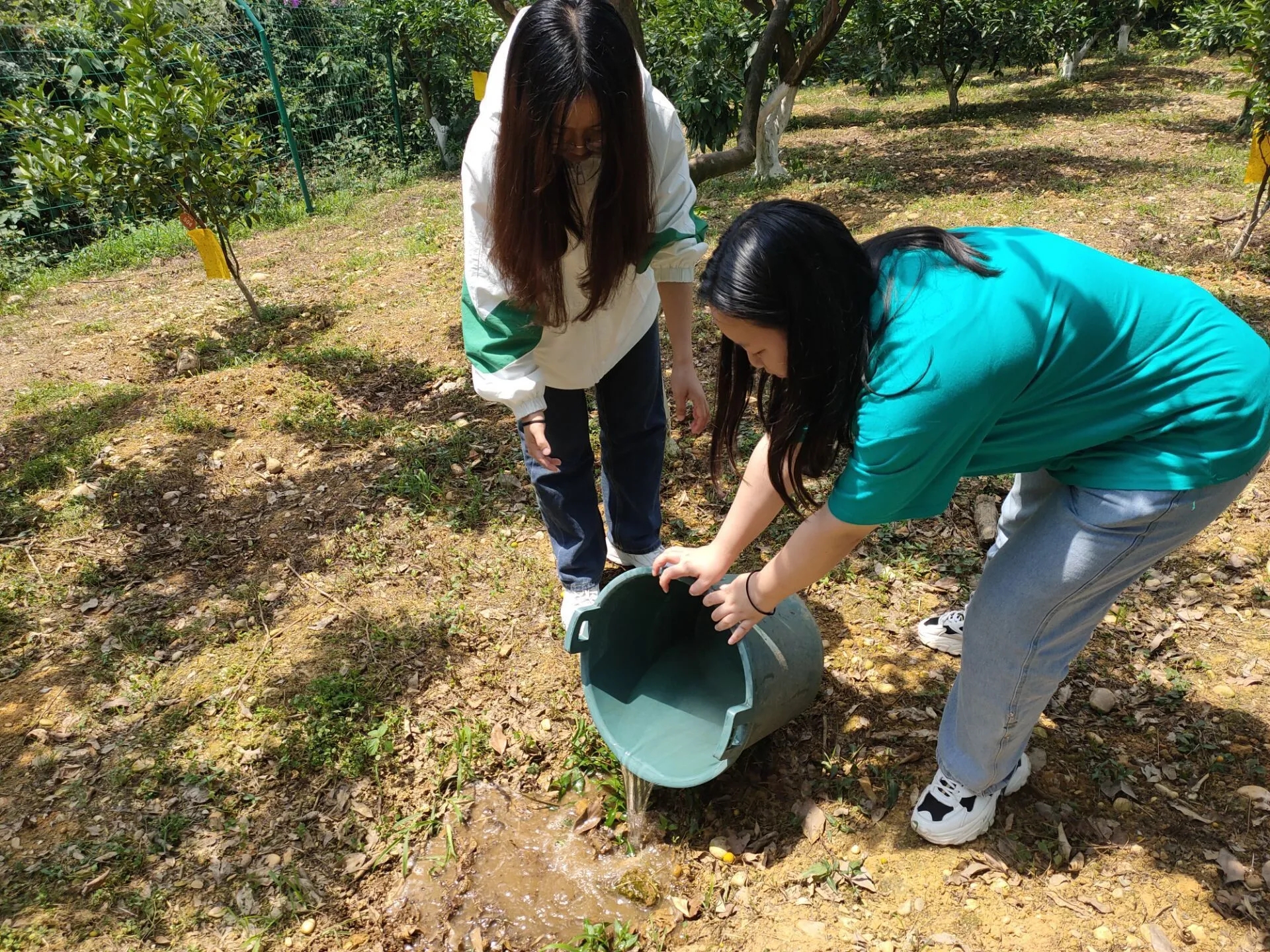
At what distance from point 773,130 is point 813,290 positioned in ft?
23.8

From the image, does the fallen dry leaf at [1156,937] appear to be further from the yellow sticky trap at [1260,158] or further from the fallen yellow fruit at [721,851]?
the yellow sticky trap at [1260,158]

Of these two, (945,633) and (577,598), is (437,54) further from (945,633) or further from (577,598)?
(945,633)

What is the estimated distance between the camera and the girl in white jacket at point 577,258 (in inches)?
65.3

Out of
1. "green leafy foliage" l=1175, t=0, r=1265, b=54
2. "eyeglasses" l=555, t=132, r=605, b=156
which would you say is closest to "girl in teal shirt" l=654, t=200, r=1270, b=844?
"eyeglasses" l=555, t=132, r=605, b=156

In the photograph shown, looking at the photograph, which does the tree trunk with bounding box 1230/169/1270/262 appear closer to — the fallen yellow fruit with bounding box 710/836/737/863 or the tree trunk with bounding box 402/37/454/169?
the fallen yellow fruit with bounding box 710/836/737/863

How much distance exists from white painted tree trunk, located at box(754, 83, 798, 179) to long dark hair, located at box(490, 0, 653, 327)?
6.19 m

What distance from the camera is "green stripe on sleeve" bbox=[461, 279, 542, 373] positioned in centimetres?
197

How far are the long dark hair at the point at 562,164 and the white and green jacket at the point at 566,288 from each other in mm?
38

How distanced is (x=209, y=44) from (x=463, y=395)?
23.0 ft

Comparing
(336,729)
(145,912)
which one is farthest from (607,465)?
(145,912)

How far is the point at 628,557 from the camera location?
2.86m

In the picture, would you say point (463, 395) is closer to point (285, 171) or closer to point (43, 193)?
point (43, 193)

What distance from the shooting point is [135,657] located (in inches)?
110

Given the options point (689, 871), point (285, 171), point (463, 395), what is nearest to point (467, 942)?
point (689, 871)
